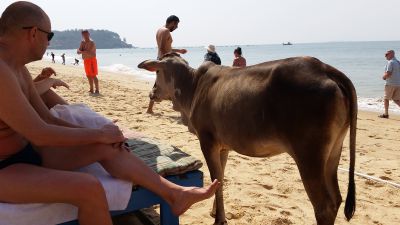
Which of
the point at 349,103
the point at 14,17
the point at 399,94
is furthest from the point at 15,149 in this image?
the point at 399,94

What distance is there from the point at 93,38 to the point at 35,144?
571ft

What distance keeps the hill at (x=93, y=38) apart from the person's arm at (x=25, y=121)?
495ft

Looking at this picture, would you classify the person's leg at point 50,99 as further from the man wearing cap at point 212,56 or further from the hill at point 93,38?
the hill at point 93,38

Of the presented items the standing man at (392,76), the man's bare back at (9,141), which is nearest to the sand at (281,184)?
the man's bare back at (9,141)

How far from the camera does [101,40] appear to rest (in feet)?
591

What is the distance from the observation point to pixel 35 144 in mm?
2531

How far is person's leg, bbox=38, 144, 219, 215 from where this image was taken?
9.04ft

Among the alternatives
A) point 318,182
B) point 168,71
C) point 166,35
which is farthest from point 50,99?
point 166,35

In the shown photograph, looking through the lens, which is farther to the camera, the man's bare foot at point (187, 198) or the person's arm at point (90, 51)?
the person's arm at point (90, 51)

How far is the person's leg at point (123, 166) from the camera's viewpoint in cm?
275

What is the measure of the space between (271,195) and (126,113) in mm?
5410

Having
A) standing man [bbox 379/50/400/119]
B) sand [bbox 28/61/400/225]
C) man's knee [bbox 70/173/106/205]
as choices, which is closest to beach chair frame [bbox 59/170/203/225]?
man's knee [bbox 70/173/106/205]

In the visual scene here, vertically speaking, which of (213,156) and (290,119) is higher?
(290,119)

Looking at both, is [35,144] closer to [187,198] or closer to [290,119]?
[187,198]
